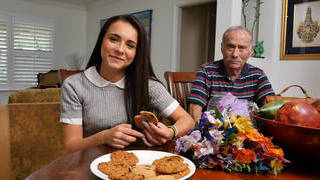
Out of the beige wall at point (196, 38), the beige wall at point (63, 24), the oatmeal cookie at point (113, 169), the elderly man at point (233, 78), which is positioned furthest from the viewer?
the beige wall at point (63, 24)

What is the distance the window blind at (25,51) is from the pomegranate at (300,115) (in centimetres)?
682

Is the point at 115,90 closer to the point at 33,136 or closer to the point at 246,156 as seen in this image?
the point at 246,156

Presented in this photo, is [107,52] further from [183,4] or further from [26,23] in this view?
[26,23]

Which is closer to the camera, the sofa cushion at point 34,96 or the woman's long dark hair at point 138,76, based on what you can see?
the woman's long dark hair at point 138,76

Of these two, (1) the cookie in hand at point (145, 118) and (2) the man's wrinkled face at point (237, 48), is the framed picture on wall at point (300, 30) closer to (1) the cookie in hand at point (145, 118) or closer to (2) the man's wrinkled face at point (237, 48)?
(2) the man's wrinkled face at point (237, 48)

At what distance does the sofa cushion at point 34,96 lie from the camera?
1.98 meters

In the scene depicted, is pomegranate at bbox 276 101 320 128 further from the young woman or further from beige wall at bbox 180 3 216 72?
beige wall at bbox 180 3 216 72

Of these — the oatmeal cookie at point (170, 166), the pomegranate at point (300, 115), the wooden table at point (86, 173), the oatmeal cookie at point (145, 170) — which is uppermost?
the pomegranate at point (300, 115)

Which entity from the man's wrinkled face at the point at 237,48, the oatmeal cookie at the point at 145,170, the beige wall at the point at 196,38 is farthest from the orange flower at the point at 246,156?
the beige wall at the point at 196,38

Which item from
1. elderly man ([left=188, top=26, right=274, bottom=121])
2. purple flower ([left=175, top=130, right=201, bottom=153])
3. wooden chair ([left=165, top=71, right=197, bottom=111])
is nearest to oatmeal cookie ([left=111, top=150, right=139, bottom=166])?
purple flower ([left=175, top=130, right=201, bottom=153])

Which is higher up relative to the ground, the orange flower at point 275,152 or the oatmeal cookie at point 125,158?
the orange flower at point 275,152

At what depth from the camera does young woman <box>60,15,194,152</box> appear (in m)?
1.27

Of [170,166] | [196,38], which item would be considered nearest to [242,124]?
[170,166]

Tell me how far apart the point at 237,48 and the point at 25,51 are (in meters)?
5.93
